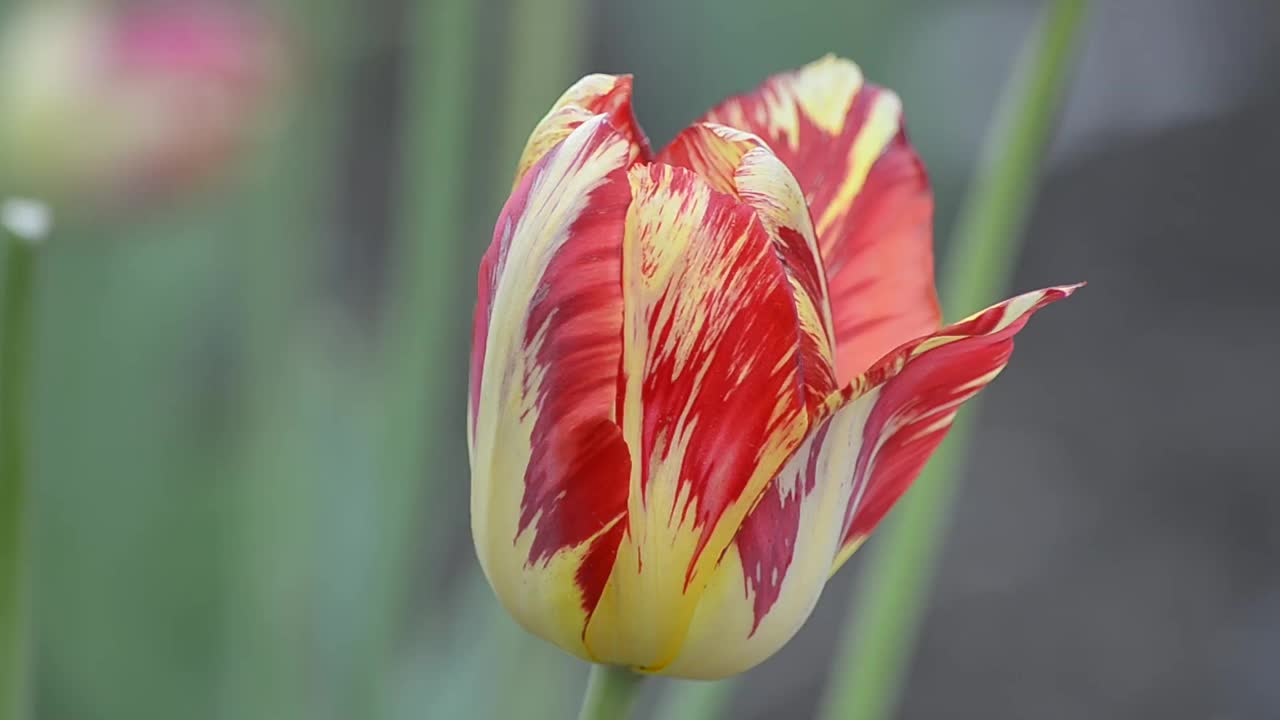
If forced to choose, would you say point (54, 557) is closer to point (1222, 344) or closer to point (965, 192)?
point (965, 192)

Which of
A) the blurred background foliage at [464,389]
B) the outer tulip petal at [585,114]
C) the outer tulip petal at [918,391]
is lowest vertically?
the blurred background foliage at [464,389]

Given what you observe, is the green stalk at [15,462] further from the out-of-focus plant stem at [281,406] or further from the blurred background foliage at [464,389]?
the out-of-focus plant stem at [281,406]

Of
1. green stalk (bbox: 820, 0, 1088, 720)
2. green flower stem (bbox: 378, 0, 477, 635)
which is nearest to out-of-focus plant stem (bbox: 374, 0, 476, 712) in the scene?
green flower stem (bbox: 378, 0, 477, 635)

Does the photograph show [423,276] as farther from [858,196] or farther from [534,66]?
[858,196]

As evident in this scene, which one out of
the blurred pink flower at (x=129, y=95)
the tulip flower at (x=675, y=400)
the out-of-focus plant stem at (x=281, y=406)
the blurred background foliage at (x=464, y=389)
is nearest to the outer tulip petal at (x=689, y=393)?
the tulip flower at (x=675, y=400)

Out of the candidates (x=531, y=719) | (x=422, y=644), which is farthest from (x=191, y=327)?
(x=531, y=719)

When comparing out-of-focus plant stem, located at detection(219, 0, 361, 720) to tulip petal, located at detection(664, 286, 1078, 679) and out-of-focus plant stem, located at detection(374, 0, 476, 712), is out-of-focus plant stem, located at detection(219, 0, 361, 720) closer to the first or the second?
out-of-focus plant stem, located at detection(374, 0, 476, 712)
